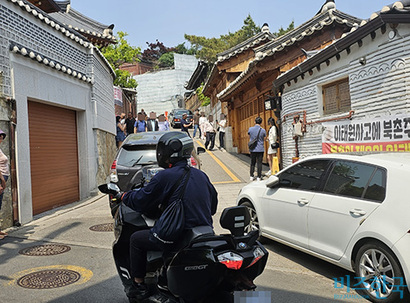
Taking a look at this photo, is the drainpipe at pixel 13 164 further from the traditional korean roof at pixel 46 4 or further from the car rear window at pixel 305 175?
the traditional korean roof at pixel 46 4

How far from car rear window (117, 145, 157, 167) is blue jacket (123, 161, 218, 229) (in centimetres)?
489

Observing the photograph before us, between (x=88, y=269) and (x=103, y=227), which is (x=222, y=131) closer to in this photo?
(x=103, y=227)

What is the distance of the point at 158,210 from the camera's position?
3.30 m

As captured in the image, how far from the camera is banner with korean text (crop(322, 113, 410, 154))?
6.94m

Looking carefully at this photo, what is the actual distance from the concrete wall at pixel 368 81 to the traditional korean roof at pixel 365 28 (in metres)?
0.18

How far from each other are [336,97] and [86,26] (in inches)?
468

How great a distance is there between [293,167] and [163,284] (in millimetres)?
2982

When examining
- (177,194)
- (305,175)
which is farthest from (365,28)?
(177,194)

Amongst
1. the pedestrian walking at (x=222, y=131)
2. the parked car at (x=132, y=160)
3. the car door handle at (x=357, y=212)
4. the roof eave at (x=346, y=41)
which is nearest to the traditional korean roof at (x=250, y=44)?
the pedestrian walking at (x=222, y=131)

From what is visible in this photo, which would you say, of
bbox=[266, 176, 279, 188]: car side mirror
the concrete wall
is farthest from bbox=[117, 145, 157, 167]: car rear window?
the concrete wall

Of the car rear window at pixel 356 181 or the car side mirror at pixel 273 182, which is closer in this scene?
the car rear window at pixel 356 181

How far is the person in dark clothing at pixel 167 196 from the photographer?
3.04m

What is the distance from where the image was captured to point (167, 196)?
3074 mm

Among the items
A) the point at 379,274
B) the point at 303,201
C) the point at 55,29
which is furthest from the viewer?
the point at 55,29
